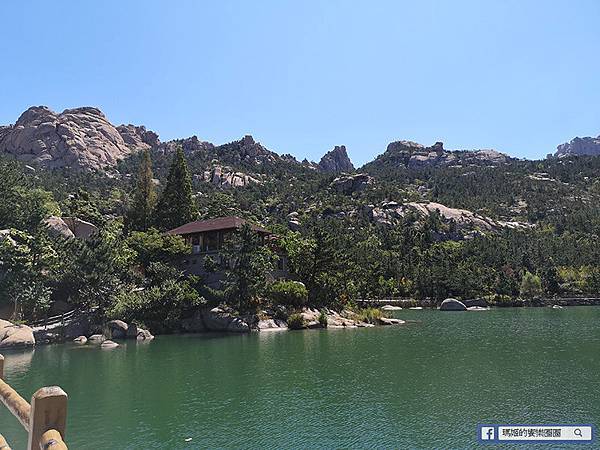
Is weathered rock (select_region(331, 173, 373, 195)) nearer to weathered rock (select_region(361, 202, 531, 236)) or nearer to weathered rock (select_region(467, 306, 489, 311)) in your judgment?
weathered rock (select_region(361, 202, 531, 236))

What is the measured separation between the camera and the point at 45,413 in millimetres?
4102

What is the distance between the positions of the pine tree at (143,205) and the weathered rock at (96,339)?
26496mm

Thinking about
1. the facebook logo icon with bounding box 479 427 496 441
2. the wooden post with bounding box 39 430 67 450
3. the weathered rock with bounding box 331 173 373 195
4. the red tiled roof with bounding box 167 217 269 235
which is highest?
the weathered rock with bounding box 331 173 373 195

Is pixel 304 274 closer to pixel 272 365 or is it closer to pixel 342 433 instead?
pixel 272 365

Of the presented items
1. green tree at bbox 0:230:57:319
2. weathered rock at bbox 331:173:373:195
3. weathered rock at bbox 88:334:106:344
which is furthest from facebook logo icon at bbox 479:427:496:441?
weathered rock at bbox 331:173:373:195

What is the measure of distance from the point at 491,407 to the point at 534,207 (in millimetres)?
124771

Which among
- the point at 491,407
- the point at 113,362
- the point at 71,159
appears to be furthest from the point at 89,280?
the point at 71,159

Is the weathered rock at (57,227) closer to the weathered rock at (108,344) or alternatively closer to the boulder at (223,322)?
the weathered rock at (108,344)

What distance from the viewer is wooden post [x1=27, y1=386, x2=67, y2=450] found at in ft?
13.3

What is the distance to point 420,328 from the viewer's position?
47.3 m

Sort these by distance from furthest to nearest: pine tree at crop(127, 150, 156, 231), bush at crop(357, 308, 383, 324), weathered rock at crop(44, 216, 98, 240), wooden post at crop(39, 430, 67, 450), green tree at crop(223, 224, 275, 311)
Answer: pine tree at crop(127, 150, 156, 231) < bush at crop(357, 308, 383, 324) < weathered rock at crop(44, 216, 98, 240) < green tree at crop(223, 224, 275, 311) < wooden post at crop(39, 430, 67, 450)

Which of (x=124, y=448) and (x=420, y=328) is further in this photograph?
(x=420, y=328)

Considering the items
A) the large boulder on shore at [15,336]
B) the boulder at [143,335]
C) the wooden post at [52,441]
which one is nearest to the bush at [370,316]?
the boulder at [143,335]

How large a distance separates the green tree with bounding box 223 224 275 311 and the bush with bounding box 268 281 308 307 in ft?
4.53
